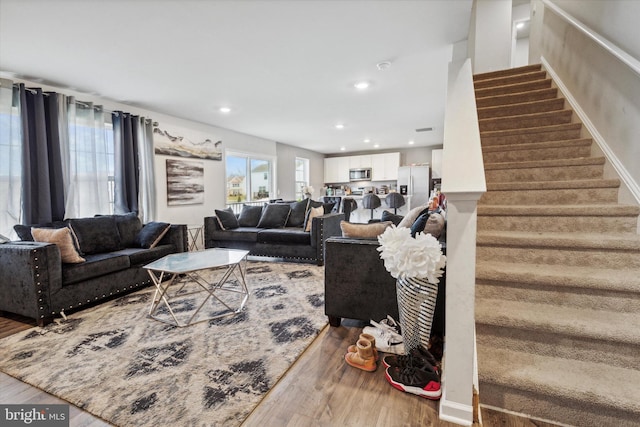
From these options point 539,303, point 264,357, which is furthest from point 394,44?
point 264,357

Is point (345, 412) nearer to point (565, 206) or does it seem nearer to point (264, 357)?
point (264, 357)

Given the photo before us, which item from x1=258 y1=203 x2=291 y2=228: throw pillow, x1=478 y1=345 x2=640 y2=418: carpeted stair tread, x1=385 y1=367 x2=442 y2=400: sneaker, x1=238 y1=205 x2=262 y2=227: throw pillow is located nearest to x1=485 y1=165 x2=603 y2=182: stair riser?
Result: x1=478 y1=345 x2=640 y2=418: carpeted stair tread

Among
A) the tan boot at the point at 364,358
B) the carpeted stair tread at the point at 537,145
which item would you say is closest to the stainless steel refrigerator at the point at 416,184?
the carpeted stair tread at the point at 537,145

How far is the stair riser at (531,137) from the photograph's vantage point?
8.67 feet

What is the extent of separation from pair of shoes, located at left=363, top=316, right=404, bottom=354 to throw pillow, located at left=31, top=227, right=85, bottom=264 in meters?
2.72

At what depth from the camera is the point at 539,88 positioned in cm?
336

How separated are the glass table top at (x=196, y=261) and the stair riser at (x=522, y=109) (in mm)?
3030

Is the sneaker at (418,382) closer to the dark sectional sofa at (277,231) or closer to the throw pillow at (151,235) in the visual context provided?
the dark sectional sofa at (277,231)

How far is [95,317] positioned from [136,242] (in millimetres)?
1242

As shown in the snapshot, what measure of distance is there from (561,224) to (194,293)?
325 cm

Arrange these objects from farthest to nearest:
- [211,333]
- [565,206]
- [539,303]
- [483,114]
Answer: [483,114] → [211,333] → [565,206] → [539,303]

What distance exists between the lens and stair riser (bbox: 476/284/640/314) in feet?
5.00

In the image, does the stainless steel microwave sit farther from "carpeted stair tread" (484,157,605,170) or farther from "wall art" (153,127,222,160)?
"carpeted stair tread" (484,157,605,170)

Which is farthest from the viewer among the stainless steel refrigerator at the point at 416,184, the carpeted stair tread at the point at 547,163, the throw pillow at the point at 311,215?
the stainless steel refrigerator at the point at 416,184
